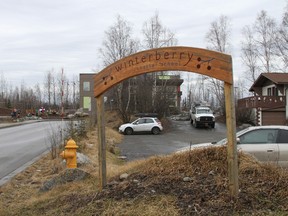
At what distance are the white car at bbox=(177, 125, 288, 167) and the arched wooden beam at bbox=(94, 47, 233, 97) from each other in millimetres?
3727

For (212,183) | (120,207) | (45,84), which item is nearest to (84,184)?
(120,207)

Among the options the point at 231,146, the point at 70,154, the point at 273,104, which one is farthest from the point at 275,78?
the point at 231,146

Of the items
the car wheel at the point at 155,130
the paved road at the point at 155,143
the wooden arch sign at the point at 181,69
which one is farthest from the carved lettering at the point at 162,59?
the car wheel at the point at 155,130

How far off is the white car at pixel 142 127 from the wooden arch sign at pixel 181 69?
26691mm

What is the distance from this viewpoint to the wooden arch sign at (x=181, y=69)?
17.4 feet

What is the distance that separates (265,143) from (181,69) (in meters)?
5.07

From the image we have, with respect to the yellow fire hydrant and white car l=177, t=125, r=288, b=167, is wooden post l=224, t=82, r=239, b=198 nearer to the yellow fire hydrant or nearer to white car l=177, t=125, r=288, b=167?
white car l=177, t=125, r=288, b=167

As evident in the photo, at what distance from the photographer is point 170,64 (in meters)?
5.81

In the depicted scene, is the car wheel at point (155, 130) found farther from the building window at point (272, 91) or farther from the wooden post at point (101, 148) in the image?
the wooden post at point (101, 148)

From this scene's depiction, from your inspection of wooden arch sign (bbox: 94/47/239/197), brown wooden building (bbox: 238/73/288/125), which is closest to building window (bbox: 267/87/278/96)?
brown wooden building (bbox: 238/73/288/125)

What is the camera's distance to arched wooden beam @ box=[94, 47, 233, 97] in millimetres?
5445

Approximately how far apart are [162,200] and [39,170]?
6.39 m

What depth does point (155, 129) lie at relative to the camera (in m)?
33.6

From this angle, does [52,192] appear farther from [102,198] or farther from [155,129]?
[155,129]
